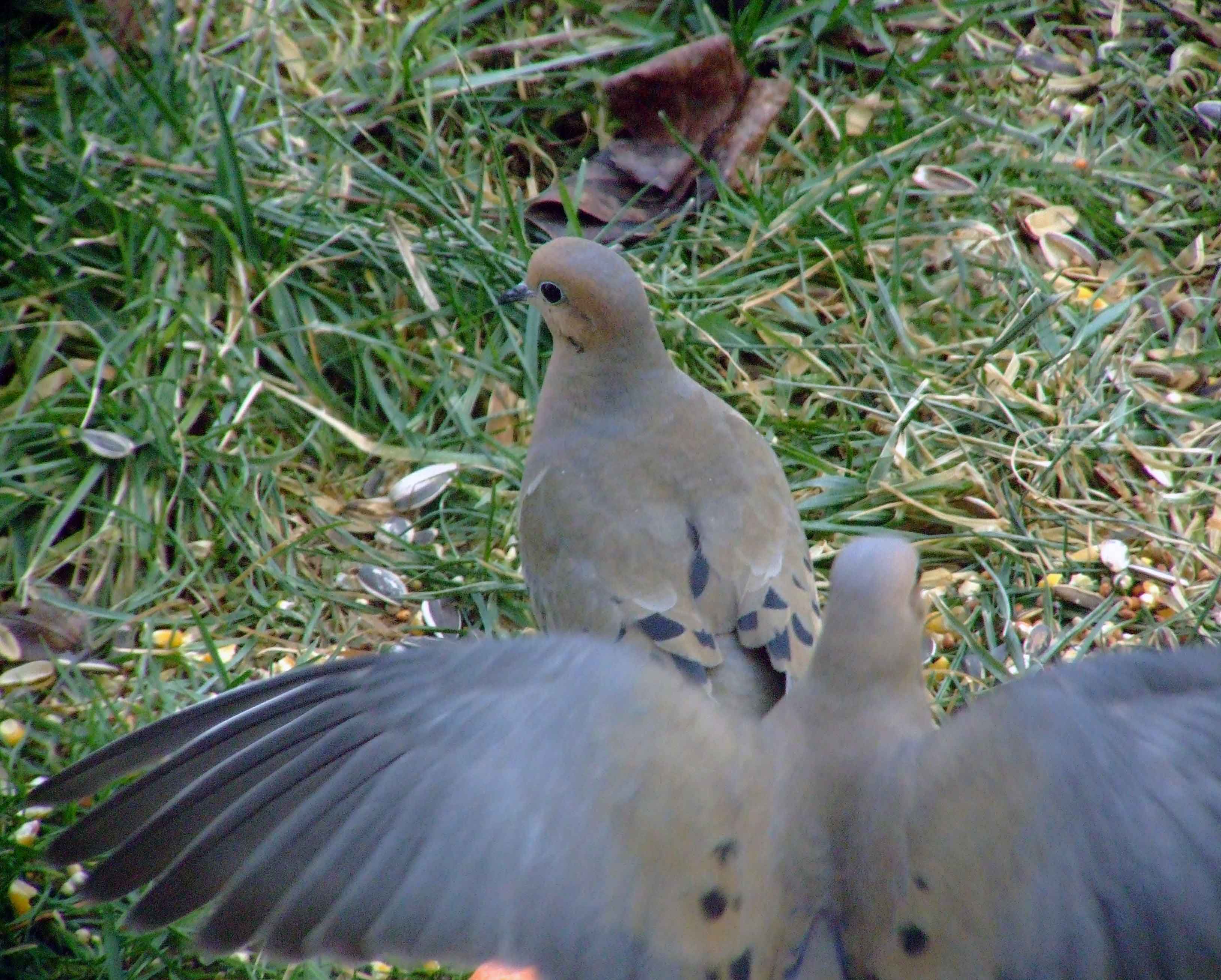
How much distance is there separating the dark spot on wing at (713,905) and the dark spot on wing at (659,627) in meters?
0.69

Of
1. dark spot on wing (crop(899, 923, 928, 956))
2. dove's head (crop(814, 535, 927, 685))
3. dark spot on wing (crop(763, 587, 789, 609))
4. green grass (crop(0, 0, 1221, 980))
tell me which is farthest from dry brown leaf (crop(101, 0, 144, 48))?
dark spot on wing (crop(899, 923, 928, 956))

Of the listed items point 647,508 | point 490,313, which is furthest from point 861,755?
point 490,313

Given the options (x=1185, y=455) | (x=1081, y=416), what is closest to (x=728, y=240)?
(x=1081, y=416)

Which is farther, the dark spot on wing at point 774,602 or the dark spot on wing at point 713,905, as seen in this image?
the dark spot on wing at point 774,602

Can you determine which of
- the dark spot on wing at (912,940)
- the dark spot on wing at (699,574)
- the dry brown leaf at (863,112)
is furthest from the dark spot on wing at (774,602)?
the dry brown leaf at (863,112)

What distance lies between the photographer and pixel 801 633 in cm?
274

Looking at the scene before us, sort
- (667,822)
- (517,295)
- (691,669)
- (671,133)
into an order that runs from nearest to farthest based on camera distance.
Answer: (667,822) → (691,669) → (517,295) → (671,133)

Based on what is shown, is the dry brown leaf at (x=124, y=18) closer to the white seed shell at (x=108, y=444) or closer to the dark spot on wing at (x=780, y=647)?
the white seed shell at (x=108, y=444)

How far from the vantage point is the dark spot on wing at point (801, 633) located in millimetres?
2725

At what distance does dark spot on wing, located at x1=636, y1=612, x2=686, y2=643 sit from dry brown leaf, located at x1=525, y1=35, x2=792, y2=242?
1.84m

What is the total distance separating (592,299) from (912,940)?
5.37ft

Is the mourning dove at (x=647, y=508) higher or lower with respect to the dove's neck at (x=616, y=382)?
lower

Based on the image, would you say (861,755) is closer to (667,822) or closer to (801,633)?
(667,822)

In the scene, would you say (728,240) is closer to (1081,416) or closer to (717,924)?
(1081,416)
